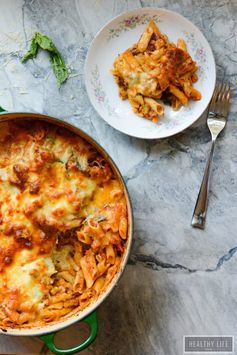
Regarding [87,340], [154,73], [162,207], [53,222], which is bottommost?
[87,340]

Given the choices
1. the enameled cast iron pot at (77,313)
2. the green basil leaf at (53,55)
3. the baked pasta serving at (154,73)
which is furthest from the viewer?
the green basil leaf at (53,55)

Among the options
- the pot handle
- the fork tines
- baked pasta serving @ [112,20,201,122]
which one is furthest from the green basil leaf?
the pot handle

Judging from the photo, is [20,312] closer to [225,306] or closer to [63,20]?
[225,306]

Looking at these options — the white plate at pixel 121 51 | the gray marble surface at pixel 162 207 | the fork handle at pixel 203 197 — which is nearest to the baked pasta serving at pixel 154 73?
the white plate at pixel 121 51

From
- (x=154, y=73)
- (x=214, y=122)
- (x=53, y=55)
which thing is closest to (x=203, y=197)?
(x=214, y=122)

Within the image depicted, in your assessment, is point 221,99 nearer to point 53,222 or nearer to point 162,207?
point 162,207

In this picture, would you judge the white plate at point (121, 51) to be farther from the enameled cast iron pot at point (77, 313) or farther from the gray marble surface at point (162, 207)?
the enameled cast iron pot at point (77, 313)
